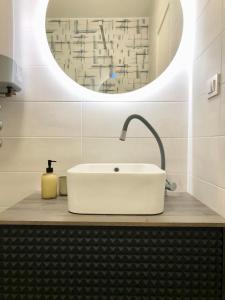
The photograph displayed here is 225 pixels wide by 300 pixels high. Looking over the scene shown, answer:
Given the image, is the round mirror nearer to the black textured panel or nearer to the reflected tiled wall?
the reflected tiled wall

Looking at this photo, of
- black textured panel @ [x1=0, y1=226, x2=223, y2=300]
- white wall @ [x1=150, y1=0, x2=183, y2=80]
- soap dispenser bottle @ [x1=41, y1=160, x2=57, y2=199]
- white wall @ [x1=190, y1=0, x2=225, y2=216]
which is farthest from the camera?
white wall @ [x1=150, y1=0, x2=183, y2=80]

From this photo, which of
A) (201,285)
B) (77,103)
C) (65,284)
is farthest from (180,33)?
(65,284)

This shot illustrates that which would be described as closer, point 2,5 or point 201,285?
point 201,285

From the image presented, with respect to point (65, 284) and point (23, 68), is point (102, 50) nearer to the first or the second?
point (23, 68)

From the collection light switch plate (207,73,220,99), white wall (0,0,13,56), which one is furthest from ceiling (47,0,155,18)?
light switch plate (207,73,220,99)

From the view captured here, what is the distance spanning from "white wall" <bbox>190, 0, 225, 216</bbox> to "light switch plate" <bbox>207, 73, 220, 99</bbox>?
21mm

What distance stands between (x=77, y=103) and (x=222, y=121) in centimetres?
75

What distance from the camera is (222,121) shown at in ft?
3.16

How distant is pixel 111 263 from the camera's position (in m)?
0.86

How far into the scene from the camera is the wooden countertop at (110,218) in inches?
33.7

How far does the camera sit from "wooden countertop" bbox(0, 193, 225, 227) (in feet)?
2.81

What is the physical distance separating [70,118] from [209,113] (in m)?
0.70

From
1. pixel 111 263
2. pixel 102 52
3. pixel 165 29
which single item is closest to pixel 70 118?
pixel 102 52

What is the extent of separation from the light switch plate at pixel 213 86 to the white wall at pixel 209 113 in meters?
0.02
